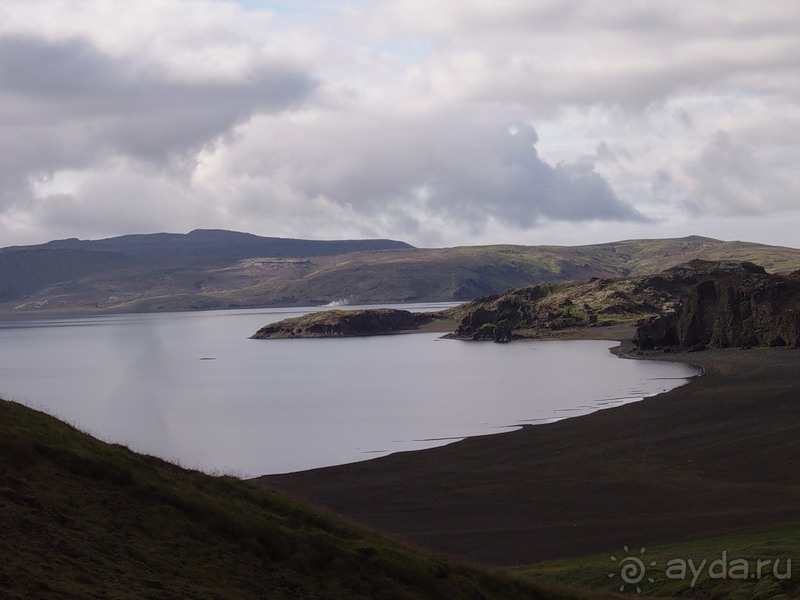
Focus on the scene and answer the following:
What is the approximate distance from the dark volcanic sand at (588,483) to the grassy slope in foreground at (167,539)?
1074 cm

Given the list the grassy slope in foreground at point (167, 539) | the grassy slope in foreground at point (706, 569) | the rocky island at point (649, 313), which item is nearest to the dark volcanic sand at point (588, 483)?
the grassy slope in foreground at point (706, 569)

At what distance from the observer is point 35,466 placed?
20.4 meters

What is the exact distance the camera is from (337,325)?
620 ft

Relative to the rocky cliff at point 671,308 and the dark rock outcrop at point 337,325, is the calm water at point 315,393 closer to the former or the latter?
the rocky cliff at point 671,308

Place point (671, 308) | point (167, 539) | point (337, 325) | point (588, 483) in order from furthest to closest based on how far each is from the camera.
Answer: point (337, 325), point (671, 308), point (588, 483), point (167, 539)

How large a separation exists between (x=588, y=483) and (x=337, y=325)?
148282 mm

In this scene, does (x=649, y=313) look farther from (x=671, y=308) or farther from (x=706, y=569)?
(x=706, y=569)

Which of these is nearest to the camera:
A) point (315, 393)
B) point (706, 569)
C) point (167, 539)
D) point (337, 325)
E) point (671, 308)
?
point (167, 539)

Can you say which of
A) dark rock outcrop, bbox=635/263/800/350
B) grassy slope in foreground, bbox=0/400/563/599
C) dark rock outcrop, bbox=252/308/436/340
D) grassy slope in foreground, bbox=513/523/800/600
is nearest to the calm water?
dark rock outcrop, bbox=635/263/800/350

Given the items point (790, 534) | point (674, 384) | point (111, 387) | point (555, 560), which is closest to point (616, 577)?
point (555, 560)

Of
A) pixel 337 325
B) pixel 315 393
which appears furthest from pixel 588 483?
pixel 337 325

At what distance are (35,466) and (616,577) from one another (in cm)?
1585

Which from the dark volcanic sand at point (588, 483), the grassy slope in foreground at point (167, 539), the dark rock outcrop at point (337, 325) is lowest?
the dark volcanic sand at point (588, 483)

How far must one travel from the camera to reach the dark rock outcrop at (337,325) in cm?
18712
